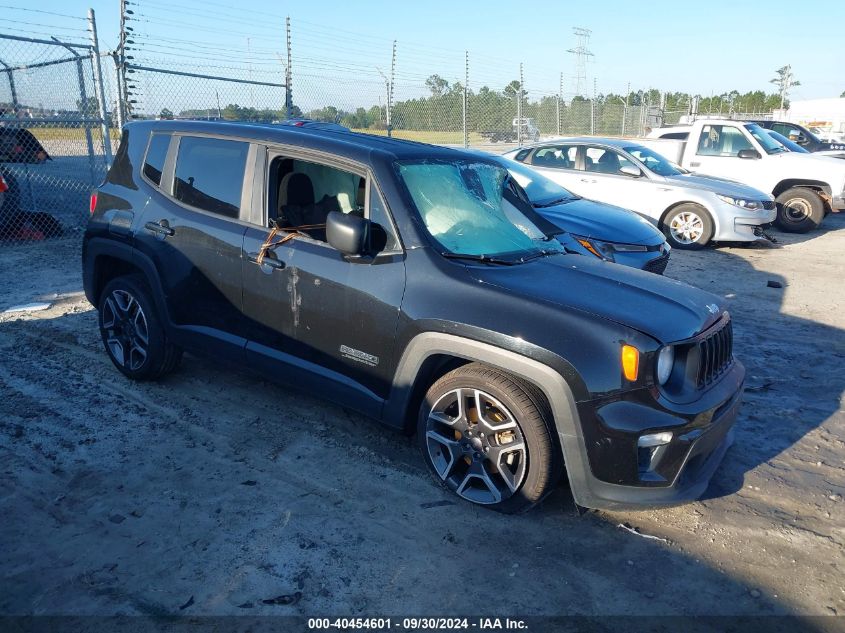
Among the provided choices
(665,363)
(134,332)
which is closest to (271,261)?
(134,332)

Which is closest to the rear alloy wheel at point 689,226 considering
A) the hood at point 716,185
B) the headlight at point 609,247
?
the hood at point 716,185

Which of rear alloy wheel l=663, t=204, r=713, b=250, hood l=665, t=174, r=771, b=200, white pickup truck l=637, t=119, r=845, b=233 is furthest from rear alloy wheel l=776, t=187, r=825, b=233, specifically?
rear alloy wheel l=663, t=204, r=713, b=250

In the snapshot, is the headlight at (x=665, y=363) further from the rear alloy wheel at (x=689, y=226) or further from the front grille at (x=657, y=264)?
the rear alloy wheel at (x=689, y=226)

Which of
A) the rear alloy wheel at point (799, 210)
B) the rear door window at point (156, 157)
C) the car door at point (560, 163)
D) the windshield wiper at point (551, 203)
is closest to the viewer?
the rear door window at point (156, 157)

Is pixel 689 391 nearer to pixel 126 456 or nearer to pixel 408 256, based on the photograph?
Answer: pixel 408 256

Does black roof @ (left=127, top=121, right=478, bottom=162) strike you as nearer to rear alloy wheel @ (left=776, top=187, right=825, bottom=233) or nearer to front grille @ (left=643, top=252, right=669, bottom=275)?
front grille @ (left=643, top=252, right=669, bottom=275)

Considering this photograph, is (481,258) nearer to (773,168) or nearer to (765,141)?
(773,168)

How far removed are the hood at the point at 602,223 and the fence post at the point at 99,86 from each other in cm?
641

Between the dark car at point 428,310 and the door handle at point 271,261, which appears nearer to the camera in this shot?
the dark car at point 428,310

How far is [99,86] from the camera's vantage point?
30.6ft

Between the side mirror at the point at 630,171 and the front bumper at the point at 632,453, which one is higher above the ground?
the side mirror at the point at 630,171

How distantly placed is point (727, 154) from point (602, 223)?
6814 mm

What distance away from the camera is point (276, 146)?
394cm

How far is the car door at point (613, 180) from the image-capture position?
10312mm
